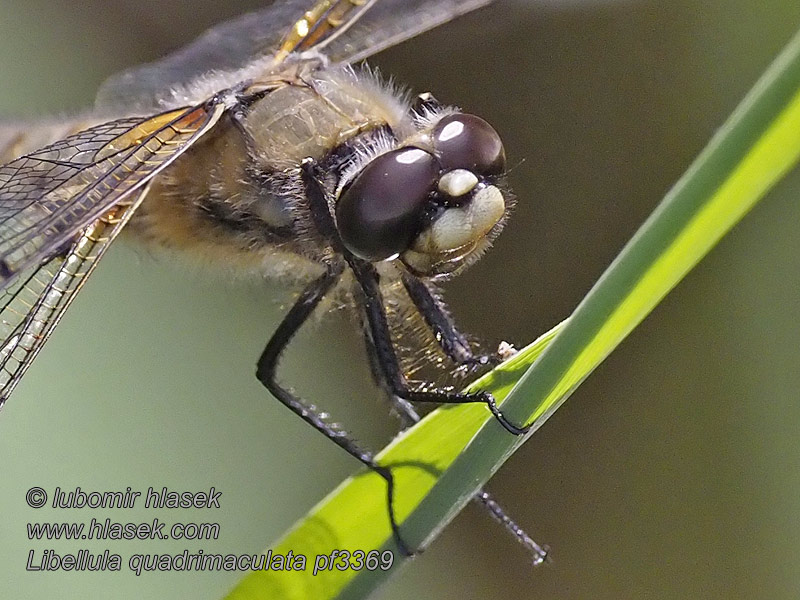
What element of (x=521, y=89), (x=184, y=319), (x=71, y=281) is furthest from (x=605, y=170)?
(x=71, y=281)

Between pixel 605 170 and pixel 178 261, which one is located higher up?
pixel 178 261

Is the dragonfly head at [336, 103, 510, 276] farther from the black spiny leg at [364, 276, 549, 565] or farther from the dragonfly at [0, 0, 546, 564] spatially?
the black spiny leg at [364, 276, 549, 565]

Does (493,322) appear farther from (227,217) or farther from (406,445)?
(406,445)

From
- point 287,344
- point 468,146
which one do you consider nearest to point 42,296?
point 287,344

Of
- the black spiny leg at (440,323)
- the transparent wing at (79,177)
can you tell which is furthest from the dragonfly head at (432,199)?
the transparent wing at (79,177)

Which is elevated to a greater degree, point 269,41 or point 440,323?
point 269,41

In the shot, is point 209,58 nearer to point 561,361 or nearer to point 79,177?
point 79,177
